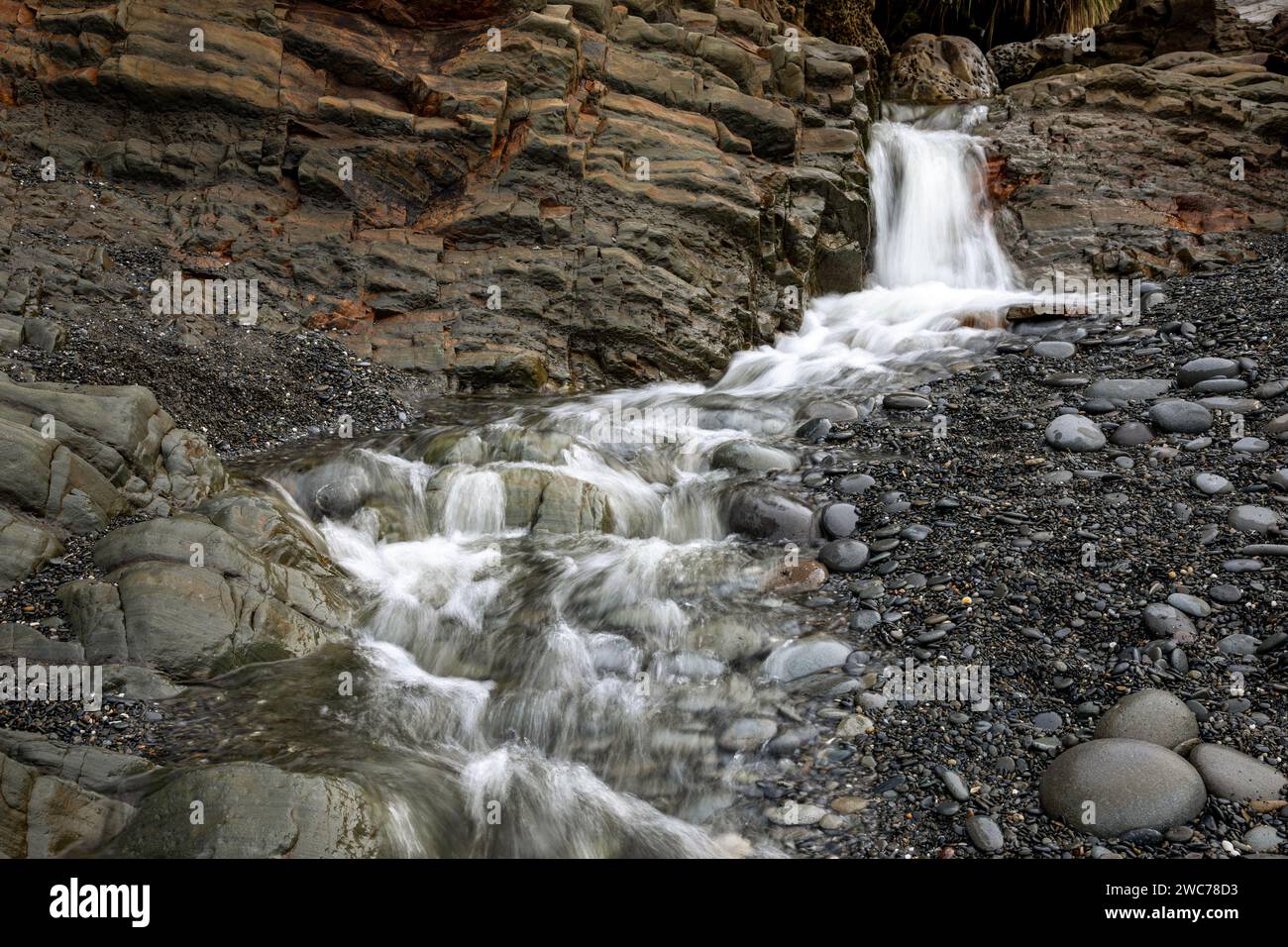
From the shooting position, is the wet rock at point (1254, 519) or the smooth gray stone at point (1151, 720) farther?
the wet rock at point (1254, 519)

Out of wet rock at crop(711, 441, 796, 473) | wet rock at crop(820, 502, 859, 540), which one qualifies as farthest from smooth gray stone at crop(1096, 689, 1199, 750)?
wet rock at crop(711, 441, 796, 473)

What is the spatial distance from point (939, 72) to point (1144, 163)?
5.77 meters

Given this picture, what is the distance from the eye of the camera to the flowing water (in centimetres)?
441

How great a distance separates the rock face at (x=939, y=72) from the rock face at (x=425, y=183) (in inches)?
261

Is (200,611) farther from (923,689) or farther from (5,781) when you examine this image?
(923,689)

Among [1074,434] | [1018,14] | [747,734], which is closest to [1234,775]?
[747,734]

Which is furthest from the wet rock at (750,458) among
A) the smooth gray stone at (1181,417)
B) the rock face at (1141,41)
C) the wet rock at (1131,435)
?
the rock face at (1141,41)

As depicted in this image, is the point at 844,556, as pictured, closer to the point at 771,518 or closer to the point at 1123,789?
the point at 771,518

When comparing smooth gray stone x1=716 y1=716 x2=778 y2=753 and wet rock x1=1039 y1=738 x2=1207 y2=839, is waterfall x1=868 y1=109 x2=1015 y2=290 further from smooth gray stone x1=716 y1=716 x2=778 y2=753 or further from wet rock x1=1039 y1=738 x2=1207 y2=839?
wet rock x1=1039 y1=738 x2=1207 y2=839

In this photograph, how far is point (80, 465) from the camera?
218 inches

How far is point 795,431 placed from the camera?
27.7 feet

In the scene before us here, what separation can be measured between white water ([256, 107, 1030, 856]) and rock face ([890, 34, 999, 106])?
27.2 feet

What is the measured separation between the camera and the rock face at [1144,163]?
37.4 ft

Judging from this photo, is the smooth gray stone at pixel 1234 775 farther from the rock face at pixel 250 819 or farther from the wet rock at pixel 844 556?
the rock face at pixel 250 819
